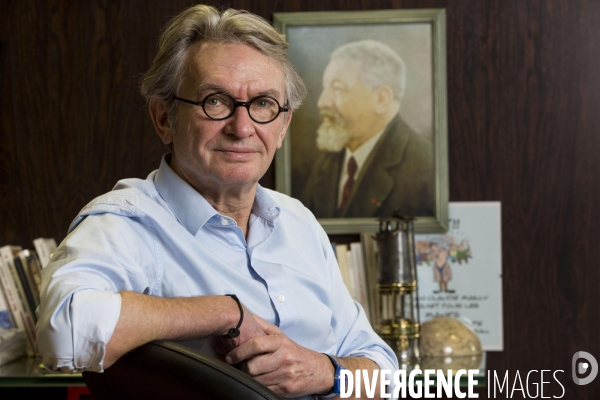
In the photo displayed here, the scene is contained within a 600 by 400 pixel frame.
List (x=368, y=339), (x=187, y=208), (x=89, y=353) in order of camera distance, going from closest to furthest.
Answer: (x=89, y=353), (x=187, y=208), (x=368, y=339)

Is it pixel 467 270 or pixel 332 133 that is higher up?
pixel 332 133

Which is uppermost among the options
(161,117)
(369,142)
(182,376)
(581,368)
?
(161,117)

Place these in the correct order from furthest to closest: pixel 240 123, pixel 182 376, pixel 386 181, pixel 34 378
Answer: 1. pixel 386 181
2. pixel 34 378
3. pixel 240 123
4. pixel 182 376

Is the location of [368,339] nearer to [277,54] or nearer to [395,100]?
[277,54]

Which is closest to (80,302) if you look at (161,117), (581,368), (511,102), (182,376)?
(182,376)

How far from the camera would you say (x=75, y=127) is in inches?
103

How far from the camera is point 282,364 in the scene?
135 centimetres

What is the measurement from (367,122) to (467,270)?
0.61 m

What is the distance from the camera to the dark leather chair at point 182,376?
1.06 metres

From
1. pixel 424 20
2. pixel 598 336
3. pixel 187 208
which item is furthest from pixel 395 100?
pixel 187 208

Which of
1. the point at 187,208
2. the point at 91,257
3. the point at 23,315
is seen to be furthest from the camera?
the point at 23,315

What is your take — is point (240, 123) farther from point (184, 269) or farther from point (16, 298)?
point (16, 298)

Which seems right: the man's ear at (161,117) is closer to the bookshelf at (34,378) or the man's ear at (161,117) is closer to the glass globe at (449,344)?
the bookshelf at (34,378)

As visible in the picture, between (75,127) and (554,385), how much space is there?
1.85m
